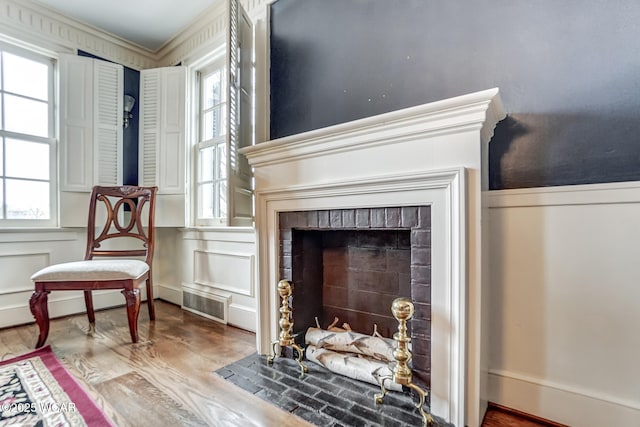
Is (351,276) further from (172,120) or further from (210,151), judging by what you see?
(172,120)

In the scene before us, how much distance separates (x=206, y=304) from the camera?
2383 millimetres

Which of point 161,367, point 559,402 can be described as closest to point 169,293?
point 161,367

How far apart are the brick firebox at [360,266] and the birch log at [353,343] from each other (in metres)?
0.07

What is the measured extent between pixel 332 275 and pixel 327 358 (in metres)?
0.45

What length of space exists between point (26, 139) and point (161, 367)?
219 cm

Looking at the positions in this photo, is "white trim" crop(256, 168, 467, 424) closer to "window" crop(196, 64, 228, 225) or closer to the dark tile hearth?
the dark tile hearth

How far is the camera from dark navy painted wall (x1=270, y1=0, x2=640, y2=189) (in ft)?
3.51

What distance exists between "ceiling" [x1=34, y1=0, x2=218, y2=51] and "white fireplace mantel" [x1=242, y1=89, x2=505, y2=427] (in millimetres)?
2006

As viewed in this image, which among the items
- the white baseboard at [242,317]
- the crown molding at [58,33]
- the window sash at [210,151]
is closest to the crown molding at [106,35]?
the crown molding at [58,33]

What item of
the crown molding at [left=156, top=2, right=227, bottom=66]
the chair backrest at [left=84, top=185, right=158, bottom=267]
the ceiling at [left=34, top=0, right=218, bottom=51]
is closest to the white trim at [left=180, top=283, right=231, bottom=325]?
the chair backrest at [left=84, top=185, right=158, bottom=267]

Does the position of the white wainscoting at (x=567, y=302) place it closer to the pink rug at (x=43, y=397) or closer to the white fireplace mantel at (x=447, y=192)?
the white fireplace mantel at (x=447, y=192)

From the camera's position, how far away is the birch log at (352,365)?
1355 millimetres

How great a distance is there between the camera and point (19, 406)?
1198mm

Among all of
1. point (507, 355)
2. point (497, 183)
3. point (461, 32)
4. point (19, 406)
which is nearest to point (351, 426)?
point (507, 355)
